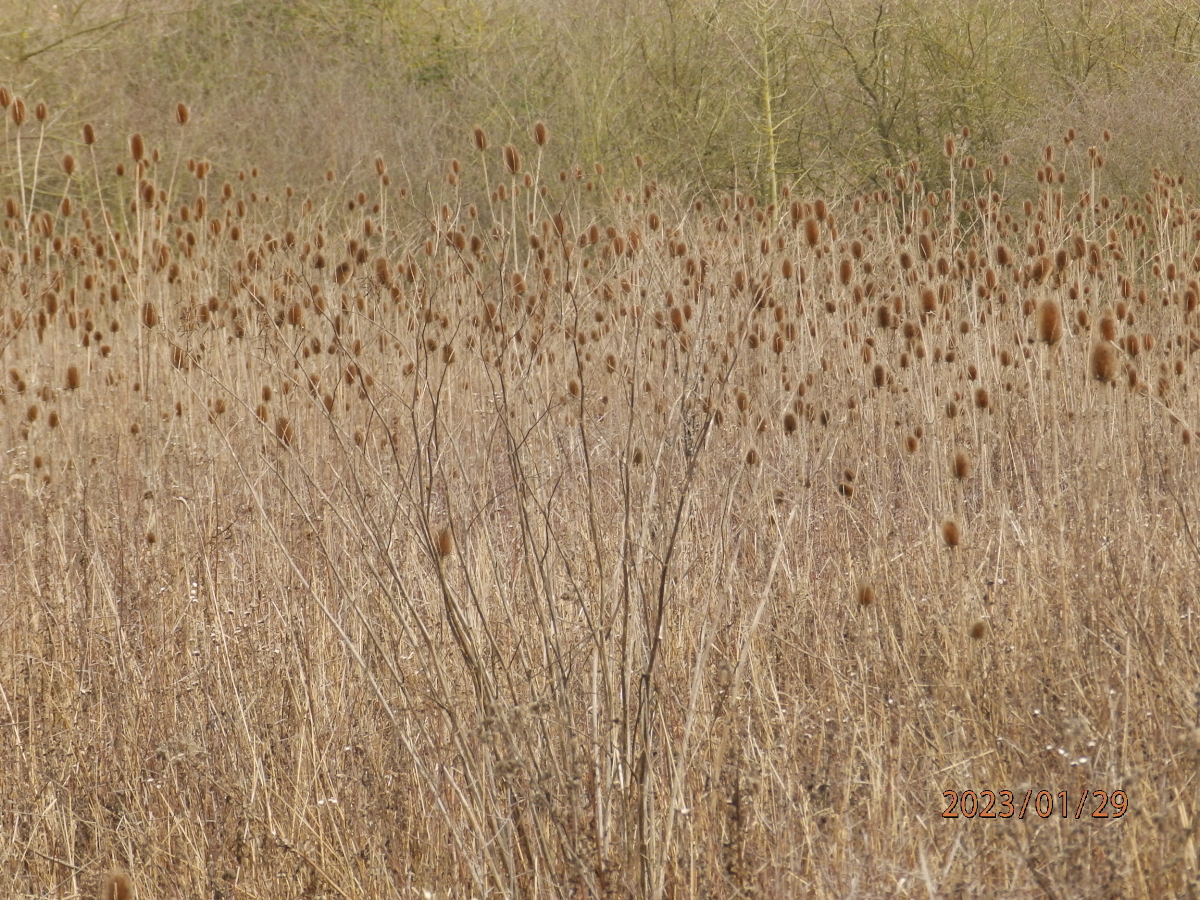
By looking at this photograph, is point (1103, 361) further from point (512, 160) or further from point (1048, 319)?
point (512, 160)

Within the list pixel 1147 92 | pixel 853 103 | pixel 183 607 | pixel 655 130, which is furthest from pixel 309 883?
pixel 853 103

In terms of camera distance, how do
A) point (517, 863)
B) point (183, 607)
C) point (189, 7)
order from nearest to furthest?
point (517, 863)
point (183, 607)
point (189, 7)

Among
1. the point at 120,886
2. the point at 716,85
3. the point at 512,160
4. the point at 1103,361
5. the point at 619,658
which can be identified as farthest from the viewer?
the point at 716,85

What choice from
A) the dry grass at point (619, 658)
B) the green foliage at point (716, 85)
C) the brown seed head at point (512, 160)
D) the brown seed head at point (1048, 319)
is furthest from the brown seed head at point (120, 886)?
the green foliage at point (716, 85)

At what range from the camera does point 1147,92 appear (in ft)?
30.2

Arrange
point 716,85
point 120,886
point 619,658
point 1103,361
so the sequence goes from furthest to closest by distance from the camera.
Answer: point 716,85 → point 1103,361 → point 619,658 → point 120,886

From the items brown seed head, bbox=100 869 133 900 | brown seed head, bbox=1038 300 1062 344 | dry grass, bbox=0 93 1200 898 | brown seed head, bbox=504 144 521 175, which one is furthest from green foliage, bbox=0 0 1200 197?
brown seed head, bbox=100 869 133 900

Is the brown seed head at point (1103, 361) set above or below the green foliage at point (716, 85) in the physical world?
below

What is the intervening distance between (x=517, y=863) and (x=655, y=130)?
410 inches

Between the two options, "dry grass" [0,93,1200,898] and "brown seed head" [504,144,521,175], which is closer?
"dry grass" [0,93,1200,898]

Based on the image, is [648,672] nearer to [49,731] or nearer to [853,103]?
[49,731]

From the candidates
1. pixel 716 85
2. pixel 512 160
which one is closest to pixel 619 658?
pixel 512 160

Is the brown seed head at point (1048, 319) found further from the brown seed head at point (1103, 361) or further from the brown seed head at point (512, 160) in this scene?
the brown seed head at point (512, 160)

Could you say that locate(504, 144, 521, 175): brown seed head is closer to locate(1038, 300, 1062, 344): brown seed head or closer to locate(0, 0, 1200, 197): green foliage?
locate(1038, 300, 1062, 344): brown seed head
